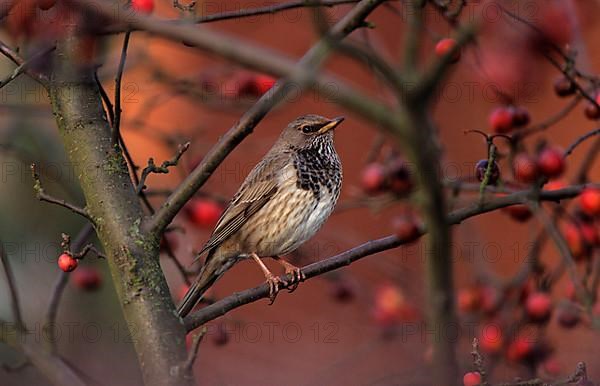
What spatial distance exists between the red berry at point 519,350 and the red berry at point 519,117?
663 millimetres

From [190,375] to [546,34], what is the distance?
900mm

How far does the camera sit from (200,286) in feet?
8.62

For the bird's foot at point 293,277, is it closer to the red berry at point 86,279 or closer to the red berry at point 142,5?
the red berry at point 86,279

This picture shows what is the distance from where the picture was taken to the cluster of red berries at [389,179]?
2.60m

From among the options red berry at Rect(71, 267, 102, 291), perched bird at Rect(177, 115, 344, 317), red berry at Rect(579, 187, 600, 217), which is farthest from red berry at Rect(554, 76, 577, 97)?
red berry at Rect(71, 267, 102, 291)

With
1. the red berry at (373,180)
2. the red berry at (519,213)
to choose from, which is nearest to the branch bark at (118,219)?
the red berry at (373,180)

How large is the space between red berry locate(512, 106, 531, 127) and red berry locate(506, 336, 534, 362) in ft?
2.17

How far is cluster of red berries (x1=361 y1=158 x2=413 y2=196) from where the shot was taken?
2.60m

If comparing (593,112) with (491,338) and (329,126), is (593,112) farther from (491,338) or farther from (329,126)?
(329,126)

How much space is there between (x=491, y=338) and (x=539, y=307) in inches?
13.5

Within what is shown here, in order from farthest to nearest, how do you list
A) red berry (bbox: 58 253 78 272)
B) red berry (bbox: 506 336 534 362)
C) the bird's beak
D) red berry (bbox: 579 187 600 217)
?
1. the bird's beak
2. red berry (bbox: 506 336 534 362)
3. red berry (bbox: 579 187 600 217)
4. red berry (bbox: 58 253 78 272)

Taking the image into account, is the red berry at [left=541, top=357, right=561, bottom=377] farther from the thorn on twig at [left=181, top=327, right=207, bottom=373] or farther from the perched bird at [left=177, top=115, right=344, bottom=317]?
the thorn on twig at [left=181, top=327, right=207, bottom=373]

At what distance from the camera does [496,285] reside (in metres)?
2.81

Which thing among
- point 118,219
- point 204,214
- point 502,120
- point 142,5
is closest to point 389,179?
point 502,120
